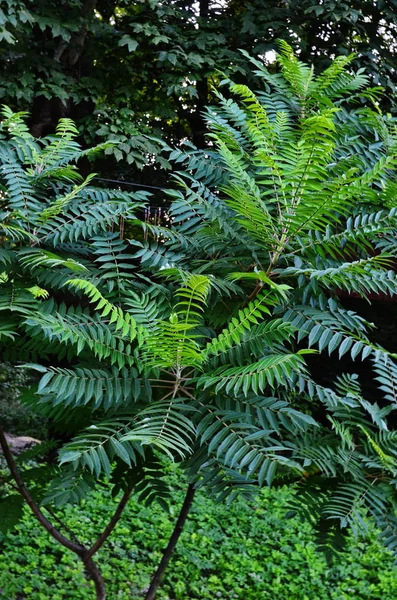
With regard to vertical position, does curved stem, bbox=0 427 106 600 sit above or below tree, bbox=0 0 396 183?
below

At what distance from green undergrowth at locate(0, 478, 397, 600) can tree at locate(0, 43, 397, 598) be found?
2.98m

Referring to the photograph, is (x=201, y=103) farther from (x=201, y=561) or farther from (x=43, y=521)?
(x=43, y=521)

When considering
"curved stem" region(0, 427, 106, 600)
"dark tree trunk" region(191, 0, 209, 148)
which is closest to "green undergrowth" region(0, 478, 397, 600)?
"curved stem" region(0, 427, 106, 600)

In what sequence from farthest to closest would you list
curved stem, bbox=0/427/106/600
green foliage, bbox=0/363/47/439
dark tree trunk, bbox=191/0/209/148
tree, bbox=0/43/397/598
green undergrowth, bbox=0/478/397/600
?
dark tree trunk, bbox=191/0/209/148 < green foliage, bbox=0/363/47/439 < green undergrowth, bbox=0/478/397/600 < curved stem, bbox=0/427/106/600 < tree, bbox=0/43/397/598

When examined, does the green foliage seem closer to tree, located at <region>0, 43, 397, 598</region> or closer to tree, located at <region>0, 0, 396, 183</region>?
tree, located at <region>0, 0, 396, 183</region>

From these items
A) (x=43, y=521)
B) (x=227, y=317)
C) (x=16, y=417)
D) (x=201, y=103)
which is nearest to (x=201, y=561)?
(x=43, y=521)

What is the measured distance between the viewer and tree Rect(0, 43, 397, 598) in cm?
201

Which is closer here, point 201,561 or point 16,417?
point 201,561

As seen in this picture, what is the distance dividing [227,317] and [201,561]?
3.98m

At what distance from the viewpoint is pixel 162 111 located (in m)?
7.25

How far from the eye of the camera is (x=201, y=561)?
571 centimetres

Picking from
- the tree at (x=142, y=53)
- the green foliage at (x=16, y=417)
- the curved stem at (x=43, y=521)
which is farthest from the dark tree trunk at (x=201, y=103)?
the curved stem at (x=43, y=521)

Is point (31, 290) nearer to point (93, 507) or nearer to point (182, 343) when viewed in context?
point (182, 343)

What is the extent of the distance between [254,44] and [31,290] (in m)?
6.05
